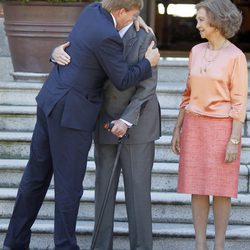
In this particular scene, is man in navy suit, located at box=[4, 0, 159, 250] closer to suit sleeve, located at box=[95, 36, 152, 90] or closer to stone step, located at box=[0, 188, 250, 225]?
suit sleeve, located at box=[95, 36, 152, 90]

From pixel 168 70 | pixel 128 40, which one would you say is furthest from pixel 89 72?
pixel 168 70

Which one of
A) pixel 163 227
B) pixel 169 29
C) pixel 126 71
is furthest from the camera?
pixel 169 29

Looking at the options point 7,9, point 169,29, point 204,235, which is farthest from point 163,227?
point 169,29

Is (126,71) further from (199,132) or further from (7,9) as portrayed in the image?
(7,9)

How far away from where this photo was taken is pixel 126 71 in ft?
14.0

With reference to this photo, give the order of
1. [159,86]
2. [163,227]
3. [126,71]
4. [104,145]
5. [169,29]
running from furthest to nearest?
[169,29], [159,86], [163,227], [104,145], [126,71]

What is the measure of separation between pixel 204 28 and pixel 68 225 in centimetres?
Result: 139

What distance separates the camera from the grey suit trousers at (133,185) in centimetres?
456

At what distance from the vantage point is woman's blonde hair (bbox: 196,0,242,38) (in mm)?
4297

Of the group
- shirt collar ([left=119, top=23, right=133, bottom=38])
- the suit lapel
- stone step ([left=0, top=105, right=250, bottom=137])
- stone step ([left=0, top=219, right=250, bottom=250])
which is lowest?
stone step ([left=0, top=219, right=250, bottom=250])

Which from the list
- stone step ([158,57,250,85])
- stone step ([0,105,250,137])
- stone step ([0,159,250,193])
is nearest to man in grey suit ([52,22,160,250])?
stone step ([0,159,250,193])

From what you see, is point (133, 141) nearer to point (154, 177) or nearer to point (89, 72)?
point (89, 72)

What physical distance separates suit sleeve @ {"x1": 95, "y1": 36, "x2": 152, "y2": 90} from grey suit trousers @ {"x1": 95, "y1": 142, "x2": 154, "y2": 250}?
456mm

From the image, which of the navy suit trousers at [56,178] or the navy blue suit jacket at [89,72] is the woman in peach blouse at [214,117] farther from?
the navy suit trousers at [56,178]
